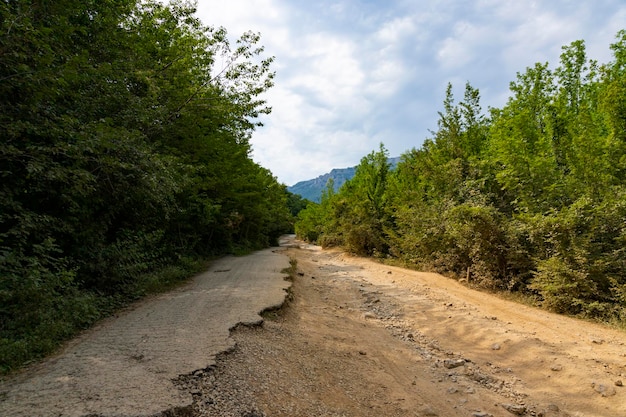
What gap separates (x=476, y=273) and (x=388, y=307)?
3.89 metres

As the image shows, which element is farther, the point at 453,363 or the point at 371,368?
the point at 453,363

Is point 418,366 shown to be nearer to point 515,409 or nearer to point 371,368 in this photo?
point 371,368

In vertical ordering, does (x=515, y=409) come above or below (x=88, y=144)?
below

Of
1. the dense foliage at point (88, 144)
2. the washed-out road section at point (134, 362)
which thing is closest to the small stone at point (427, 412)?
the washed-out road section at point (134, 362)

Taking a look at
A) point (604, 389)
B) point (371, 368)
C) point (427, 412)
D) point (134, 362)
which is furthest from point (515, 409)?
point (134, 362)

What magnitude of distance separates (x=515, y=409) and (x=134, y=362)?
4845mm

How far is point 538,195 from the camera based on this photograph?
31.3 feet

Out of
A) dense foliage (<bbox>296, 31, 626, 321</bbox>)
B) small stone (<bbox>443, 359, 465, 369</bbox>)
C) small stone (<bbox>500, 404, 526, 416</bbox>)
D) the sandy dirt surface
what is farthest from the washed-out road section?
dense foliage (<bbox>296, 31, 626, 321</bbox>)

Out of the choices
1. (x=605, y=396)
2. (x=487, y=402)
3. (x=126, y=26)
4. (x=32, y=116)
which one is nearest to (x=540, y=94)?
(x=605, y=396)

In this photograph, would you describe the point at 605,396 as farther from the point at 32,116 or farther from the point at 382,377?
the point at 32,116

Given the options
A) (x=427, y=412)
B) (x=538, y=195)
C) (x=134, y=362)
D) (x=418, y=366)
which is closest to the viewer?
(x=134, y=362)

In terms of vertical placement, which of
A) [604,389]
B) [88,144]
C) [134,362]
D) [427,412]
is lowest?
[427,412]

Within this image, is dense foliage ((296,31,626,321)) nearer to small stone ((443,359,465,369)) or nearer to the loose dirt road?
the loose dirt road

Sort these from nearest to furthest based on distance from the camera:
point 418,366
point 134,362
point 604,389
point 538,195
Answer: point 134,362
point 604,389
point 418,366
point 538,195
